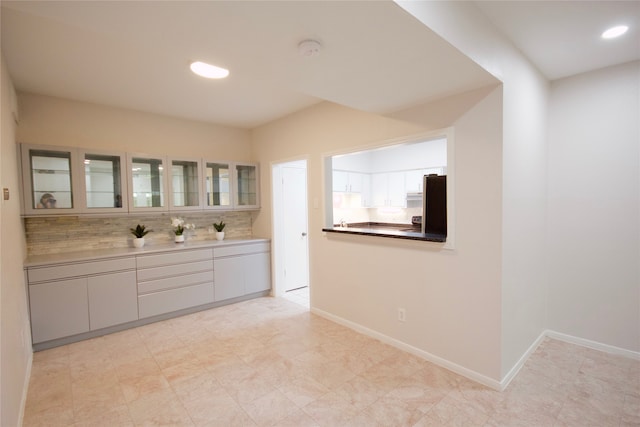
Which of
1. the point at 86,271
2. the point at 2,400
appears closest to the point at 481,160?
the point at 2,400

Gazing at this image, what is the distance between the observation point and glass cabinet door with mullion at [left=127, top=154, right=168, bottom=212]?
12.0ft

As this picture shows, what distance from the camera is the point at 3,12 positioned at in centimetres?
186

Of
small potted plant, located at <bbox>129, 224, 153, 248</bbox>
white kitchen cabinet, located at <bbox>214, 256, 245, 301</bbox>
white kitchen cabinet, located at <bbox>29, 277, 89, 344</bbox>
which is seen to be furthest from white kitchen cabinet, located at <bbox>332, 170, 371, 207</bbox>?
white kitchen cabinet, located at <bbox>29, 277, 89, 344</bbox>

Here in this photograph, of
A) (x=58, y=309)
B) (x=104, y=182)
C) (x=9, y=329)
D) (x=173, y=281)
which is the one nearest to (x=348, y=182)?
(x=173, y=281)

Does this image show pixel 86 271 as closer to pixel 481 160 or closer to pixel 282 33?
pixel 282 33

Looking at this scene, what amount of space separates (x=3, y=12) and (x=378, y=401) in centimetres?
345

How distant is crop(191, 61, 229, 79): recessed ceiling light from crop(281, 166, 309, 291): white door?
1961 millimetres

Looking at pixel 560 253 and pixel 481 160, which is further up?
pixel 481 160

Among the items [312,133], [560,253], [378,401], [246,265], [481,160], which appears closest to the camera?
[378,401]

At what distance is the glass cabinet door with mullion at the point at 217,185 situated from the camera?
427cm

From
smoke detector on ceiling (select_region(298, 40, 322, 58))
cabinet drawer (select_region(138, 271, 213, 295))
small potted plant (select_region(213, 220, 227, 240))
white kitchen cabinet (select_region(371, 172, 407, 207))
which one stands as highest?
smoke detector on ceiling (select_region(298, 40, 322, 58))

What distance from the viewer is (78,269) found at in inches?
122

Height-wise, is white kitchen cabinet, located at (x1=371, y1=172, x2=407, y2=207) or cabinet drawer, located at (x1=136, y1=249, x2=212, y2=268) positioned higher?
white kitchen cabinet, located at (x1=371, y1=172, x2=407, y2=207)

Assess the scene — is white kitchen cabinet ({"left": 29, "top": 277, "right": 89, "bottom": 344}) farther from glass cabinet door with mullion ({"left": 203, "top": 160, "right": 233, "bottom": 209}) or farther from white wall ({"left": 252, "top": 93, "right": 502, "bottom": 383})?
white wall ({"left": 252, "top": 93, "right": 502, "bottom": 383})
